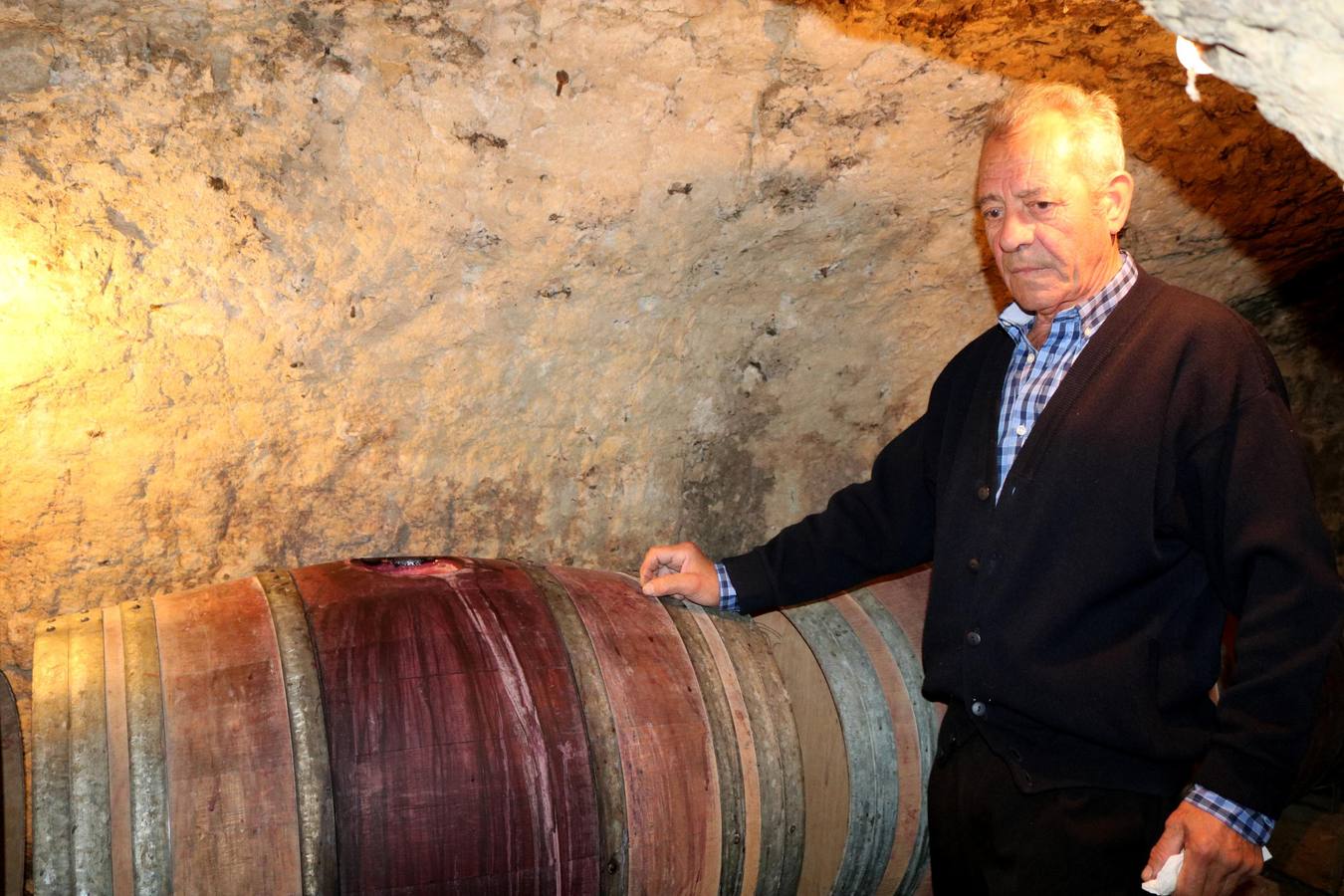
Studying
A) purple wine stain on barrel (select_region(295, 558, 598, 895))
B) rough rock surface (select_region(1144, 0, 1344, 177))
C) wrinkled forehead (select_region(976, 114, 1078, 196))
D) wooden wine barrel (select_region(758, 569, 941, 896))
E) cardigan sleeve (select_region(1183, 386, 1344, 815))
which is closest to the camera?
rough rock surface (select_region(1144, 0, 1344, 177))

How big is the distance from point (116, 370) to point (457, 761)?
1.12 m

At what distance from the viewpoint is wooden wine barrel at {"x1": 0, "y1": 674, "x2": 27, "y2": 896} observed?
1604mm

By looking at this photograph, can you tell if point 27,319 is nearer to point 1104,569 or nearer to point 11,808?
point 11,808

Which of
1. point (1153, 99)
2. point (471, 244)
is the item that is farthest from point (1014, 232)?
point (471, 244)

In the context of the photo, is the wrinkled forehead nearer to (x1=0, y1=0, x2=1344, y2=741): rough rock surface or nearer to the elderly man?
the elderly man

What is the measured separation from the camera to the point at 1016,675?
5.54ft

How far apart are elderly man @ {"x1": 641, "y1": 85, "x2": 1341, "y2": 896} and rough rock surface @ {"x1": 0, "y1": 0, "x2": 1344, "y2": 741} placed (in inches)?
30.1

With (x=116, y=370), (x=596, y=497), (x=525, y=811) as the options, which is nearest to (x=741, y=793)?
(x=525, y=811)

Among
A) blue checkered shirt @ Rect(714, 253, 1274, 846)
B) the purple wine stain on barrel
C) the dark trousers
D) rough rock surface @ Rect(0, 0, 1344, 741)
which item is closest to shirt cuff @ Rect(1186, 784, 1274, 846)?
the dark trousers

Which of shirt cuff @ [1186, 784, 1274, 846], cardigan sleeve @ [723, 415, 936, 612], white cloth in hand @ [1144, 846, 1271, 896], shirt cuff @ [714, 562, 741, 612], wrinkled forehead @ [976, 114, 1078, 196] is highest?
wrinkled forehead @ [976, 114, 1078, 196]

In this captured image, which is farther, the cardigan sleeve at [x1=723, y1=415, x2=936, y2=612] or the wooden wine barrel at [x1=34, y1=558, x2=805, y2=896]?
the cardigan sleeve at [x1=723, y1=415, x2=936, y2=612]

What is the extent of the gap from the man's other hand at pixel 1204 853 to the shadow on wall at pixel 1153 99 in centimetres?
162

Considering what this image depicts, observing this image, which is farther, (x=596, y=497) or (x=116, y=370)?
(x=596, y=497)

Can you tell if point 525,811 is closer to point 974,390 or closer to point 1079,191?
point 974,390
